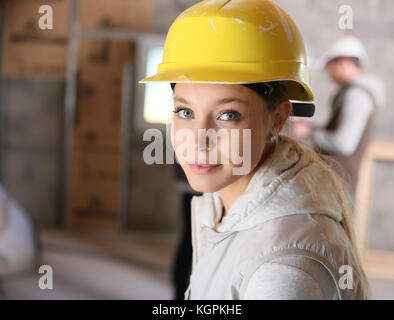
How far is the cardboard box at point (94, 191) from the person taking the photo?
410 centimetres

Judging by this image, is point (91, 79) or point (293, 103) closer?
point (293, 103)

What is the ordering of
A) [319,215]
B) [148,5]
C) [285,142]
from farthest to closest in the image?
[148,5]
[285,142]
[319,215]

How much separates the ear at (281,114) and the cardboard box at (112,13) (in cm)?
348

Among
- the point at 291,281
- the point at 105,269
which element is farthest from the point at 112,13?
the point at 291,281

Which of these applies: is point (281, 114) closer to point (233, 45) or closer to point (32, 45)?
point (233, 45)

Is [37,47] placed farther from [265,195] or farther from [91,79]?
[265,195]

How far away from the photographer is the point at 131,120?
4023 millimetres

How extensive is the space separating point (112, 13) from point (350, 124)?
223 centimetres

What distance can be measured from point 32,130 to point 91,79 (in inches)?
26.4

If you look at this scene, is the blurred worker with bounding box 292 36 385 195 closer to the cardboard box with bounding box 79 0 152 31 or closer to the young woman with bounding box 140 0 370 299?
the cardboard box with bounding box 79 0 152 31

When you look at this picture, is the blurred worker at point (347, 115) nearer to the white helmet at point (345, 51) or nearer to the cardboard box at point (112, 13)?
the white helmet at point (345, 51)

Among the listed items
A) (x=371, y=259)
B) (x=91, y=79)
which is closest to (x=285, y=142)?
(x=371, y=259)

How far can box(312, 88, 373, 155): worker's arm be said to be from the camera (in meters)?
2.66

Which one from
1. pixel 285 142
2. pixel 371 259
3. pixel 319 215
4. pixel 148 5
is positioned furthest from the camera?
pixel 148 5
